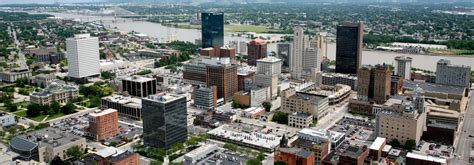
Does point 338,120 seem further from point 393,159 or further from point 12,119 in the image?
point 12,119

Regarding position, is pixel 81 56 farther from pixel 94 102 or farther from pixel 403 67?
pixel 403 67

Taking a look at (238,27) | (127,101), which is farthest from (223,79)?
(238,27)

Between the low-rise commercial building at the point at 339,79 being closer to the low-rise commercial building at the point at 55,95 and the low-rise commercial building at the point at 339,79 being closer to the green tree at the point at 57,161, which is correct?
the low-rise commercial building at the point at 55,95

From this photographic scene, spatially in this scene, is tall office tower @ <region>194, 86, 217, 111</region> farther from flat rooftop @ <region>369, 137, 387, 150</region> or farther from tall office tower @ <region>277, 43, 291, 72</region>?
tall office tower @ <region>277, 43, 291, 72</region>

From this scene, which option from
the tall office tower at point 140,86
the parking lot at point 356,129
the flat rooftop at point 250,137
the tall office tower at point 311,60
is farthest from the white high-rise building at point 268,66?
the flat rooftop at point 250,137

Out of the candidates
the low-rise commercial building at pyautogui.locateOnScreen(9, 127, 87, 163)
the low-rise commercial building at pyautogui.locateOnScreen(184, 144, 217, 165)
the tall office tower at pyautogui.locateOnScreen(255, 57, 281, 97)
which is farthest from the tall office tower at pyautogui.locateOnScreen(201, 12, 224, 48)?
the low-rise commercial building at pyautogui.locateOnScreen(184, 144, 217, 165)

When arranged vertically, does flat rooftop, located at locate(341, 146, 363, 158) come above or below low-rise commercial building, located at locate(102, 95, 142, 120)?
below

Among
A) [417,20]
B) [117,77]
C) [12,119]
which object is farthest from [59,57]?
[417,20]
